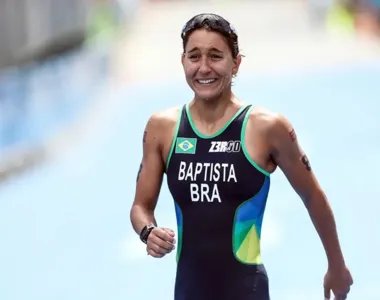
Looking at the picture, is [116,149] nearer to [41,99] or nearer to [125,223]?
[41,99]

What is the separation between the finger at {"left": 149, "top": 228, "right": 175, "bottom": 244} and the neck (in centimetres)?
56

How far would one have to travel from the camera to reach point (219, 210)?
4.83 meters

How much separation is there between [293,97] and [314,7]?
23994 mm

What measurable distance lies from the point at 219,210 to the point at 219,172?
170 millimetres

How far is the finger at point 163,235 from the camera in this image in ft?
Result: 15.3

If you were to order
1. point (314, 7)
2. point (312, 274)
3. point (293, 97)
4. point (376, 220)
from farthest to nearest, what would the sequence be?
point (314, 7) < point (293, 97) < point (376, 220) < point (312, 274)

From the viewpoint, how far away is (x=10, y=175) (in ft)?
51.6

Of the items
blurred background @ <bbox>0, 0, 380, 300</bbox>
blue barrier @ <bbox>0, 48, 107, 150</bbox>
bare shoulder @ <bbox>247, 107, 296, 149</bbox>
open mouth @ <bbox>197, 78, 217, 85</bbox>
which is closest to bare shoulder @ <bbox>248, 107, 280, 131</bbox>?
bare shoulder @ <bbox>247, 107, 296, 149</bbox>

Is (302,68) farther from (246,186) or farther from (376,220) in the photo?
(246,186)

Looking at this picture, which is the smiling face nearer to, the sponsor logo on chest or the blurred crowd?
the sponsor logo on chest

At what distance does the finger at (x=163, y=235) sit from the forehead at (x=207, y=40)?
829 millimetres

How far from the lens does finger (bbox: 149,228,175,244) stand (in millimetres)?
4676

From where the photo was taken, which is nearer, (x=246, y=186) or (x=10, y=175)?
(x=246, y=186)

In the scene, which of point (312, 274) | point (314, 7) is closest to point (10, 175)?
point (312, 274)
